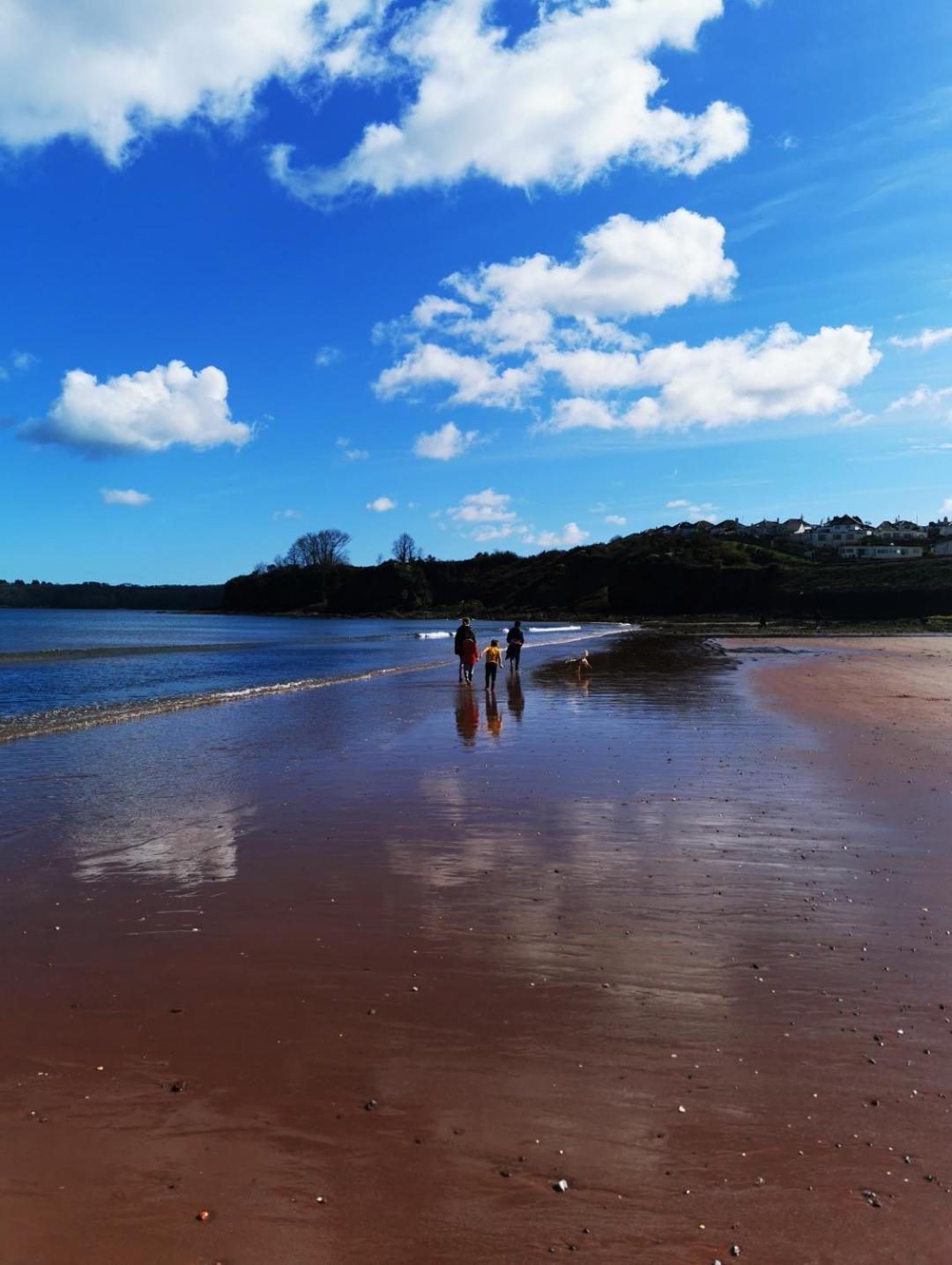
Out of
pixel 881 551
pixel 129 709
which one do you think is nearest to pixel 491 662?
pixel 129 709

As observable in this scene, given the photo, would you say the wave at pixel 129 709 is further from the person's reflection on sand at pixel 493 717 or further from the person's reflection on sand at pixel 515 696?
the person's reflection on sand at pixel 493 717

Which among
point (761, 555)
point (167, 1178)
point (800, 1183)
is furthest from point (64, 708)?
point (761, 555)

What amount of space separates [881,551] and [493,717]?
131 metres

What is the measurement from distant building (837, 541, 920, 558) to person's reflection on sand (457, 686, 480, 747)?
403 ft

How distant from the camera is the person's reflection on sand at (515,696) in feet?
60.2

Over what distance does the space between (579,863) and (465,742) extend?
7165 millimetres

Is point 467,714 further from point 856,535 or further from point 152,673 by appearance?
point 856,535

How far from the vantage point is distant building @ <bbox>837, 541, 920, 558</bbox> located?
128m

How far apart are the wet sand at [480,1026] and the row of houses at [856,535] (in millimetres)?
133154

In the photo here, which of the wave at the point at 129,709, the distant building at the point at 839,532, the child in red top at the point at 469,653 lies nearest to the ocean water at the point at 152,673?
the wave at the point at 129,709

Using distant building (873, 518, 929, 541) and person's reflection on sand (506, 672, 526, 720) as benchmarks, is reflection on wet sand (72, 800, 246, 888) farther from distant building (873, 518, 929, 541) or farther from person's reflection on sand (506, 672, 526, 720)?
distant building (873, 518, 929, 541)

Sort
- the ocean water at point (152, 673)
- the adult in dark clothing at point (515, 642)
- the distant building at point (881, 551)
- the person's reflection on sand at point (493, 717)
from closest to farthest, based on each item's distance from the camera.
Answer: the person's reflection on sand at point (493, 717) < the ocean water at point (152, 673) < the adult in dark clothing at point (515, 642) < the distant building at point (881, 551)

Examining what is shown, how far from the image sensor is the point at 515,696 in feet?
70.9

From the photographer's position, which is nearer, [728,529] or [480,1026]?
[480,1026]
